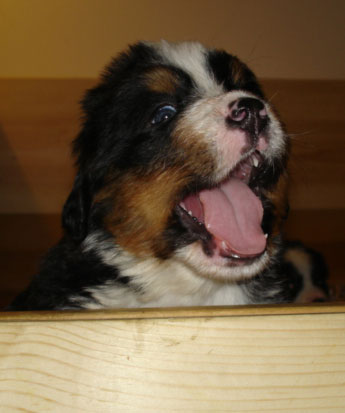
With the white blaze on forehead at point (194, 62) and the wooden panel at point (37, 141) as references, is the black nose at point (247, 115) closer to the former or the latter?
the white blaze on forehead at point (194, 62)

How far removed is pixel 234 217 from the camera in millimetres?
2172

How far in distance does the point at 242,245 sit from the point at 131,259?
0.47m

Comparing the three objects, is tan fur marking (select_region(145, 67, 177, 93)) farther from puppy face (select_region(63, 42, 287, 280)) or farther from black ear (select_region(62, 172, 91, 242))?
black ear (select_region(62, 172, 91, 242))

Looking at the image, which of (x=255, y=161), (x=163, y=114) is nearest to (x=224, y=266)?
(x=255, y=161)

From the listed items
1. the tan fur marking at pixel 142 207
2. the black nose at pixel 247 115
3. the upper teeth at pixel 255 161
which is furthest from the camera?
the upper teeth at pixel 255 161

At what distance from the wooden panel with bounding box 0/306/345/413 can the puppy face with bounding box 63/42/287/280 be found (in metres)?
0.82

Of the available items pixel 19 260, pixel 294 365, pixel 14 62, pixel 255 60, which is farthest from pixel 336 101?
pixel 294 365

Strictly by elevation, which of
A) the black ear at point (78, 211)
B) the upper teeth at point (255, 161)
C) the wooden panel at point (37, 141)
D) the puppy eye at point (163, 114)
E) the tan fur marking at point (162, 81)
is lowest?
the wooden panel at point (37, 141)

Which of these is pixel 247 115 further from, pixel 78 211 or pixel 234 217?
pixel 78 211

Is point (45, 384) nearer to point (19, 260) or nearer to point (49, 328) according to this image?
point (49, 328)

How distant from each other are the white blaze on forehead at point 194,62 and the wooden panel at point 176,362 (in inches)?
51.5

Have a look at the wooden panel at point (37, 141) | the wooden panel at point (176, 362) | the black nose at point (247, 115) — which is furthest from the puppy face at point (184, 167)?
the wooden panel at point (37, 141)

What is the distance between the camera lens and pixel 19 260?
431 cm

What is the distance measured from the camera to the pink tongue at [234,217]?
6.95ft
